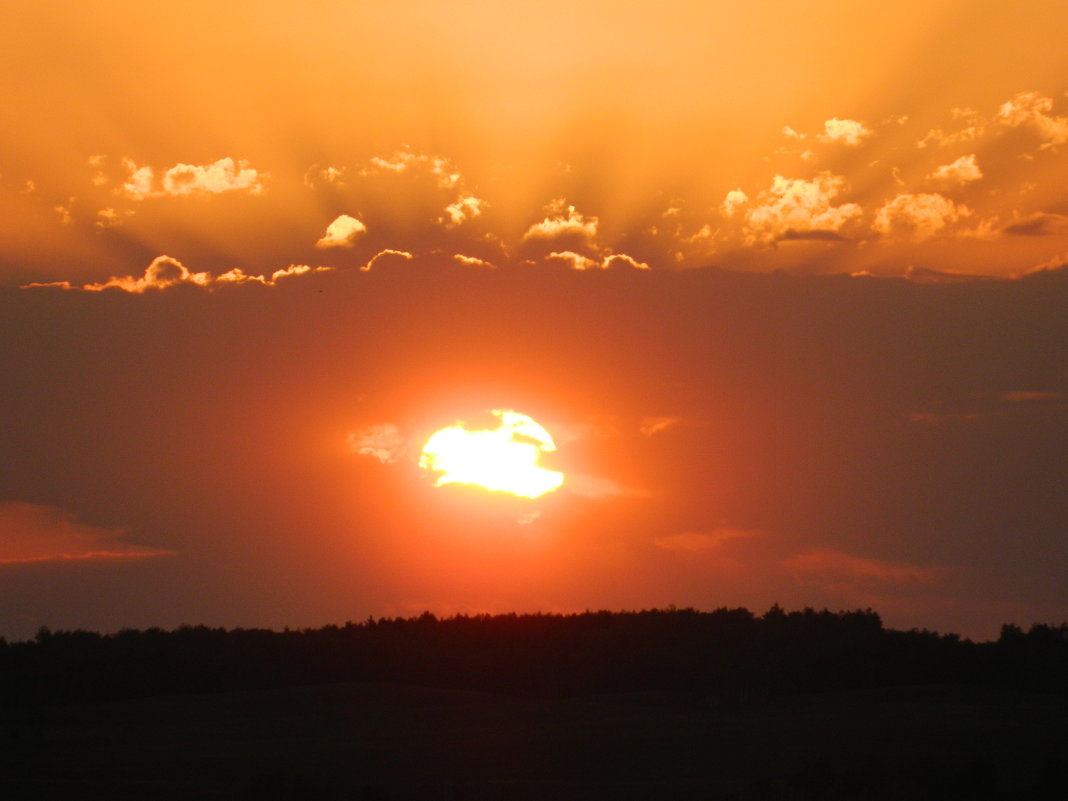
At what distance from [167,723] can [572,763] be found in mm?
13190

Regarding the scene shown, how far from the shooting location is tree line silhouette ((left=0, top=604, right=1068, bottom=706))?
41.2m

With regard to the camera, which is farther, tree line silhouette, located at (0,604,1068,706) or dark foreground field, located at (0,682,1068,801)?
tree line silhouette, located at (0,604,1068,706)

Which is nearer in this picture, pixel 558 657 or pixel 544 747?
pixel 544 747

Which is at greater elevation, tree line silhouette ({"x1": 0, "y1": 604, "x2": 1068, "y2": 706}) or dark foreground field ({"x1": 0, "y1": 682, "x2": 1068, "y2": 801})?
tree line silhouette ({"x1": 0, "y1": 604, "x2": 1068, "y2": 706})

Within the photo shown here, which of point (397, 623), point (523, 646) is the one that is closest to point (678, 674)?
point (523, 646)

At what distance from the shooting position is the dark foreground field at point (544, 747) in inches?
1014

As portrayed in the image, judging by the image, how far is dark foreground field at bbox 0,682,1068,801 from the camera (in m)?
25.8

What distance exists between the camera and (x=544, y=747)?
30.5 m

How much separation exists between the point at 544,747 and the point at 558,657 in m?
15.8

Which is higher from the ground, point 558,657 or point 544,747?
point 558,657

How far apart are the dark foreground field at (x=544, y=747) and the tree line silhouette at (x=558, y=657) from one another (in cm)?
330

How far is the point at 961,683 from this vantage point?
39250 mm

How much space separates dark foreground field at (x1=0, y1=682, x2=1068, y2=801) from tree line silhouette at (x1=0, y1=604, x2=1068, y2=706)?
330 cm

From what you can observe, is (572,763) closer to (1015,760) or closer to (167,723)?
(1015,760)
